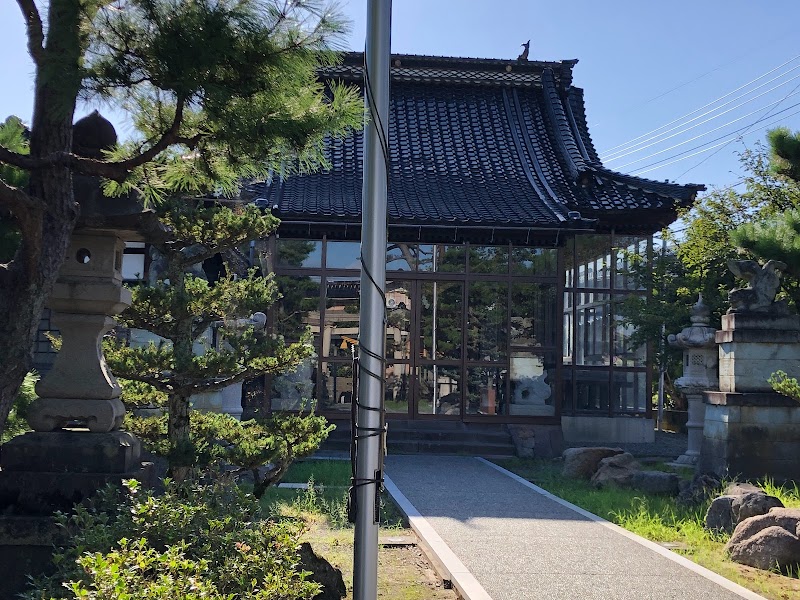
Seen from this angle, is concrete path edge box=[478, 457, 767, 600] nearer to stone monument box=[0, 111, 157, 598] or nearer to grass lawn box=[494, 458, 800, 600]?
grass lawn box=[494, 458, 800, 600]

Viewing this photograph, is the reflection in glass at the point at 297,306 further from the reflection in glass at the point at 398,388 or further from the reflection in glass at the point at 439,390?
the reflection in glass at the point at 439,390

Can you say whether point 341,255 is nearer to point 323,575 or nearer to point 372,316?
point 323,575

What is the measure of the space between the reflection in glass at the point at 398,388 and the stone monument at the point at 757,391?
6.17 meters

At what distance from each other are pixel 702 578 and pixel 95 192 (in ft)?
16.8

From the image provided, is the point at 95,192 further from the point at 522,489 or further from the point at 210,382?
the point at 522,489

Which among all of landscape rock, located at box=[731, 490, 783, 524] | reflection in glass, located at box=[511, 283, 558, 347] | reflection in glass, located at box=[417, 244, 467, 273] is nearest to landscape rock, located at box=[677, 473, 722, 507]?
landscape rock, located at box=[731, 490, 783, 524]

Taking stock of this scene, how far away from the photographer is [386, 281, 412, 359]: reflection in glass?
1550cm

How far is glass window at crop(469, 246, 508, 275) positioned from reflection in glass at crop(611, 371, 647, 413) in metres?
3.19

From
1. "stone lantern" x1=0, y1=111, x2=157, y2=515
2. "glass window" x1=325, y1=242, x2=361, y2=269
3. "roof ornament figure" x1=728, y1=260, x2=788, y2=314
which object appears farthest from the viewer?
"glass window" x1=325, y1=242, x2=361, y2=269

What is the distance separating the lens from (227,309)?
6465 millimetres

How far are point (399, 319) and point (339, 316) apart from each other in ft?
3.73

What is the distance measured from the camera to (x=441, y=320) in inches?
608

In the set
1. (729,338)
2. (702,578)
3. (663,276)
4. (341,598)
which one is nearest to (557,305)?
(663,276)

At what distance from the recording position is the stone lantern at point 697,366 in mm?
12242
